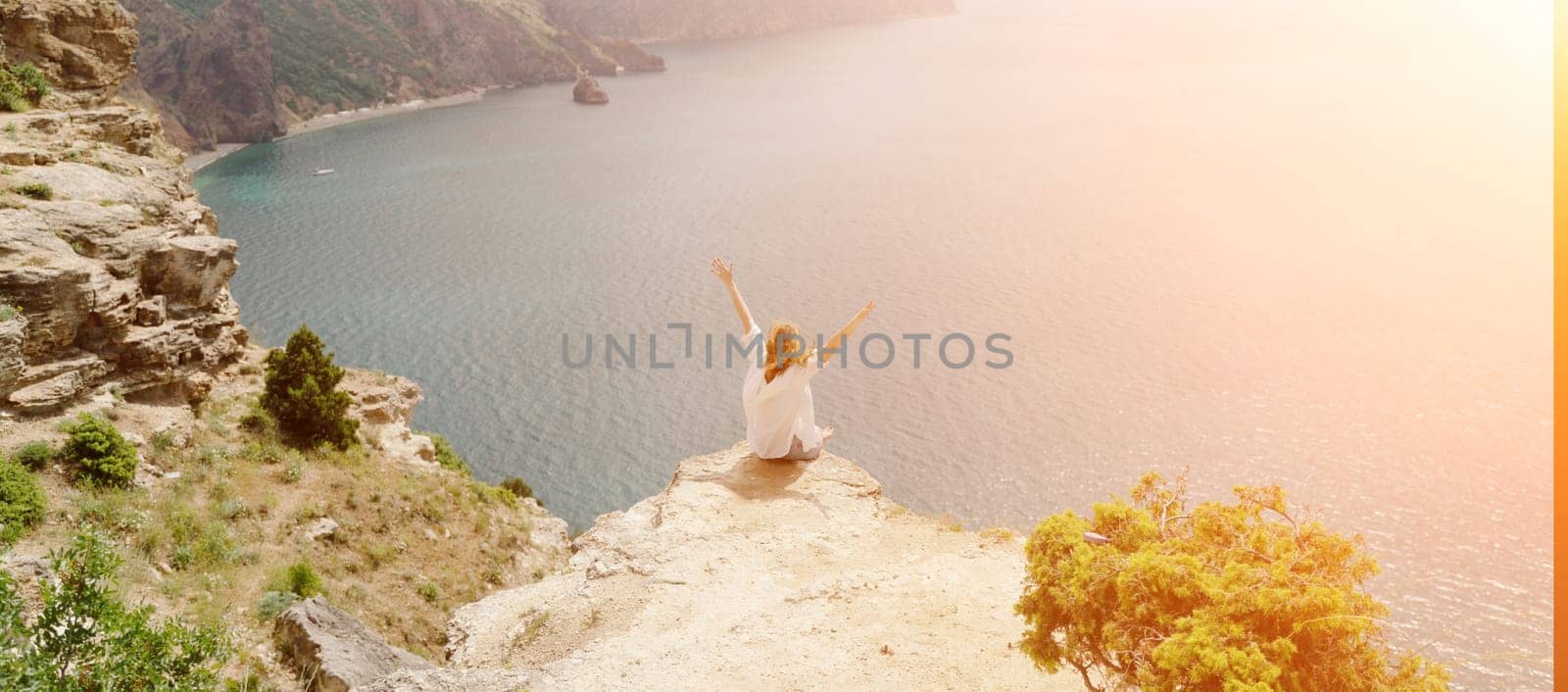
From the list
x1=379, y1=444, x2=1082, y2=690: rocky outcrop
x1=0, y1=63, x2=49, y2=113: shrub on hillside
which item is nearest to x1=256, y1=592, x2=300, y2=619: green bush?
x1=379, y1=444, x2=1082, y2=690: rocky outcrop

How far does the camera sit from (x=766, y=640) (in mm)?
10586

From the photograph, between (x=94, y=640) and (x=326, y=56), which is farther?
(x=326, y=56)

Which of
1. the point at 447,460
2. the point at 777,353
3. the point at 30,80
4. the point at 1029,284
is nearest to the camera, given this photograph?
the point at 777,353

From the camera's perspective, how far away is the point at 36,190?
19.2m

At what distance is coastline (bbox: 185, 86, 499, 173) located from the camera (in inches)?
4323

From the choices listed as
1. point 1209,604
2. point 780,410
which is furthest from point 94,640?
point 1209,604

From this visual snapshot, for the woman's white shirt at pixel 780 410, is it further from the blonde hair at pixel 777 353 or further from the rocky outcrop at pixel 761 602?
the rocky outcrop at pixel 761 602

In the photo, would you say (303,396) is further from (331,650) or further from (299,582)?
(331,650)

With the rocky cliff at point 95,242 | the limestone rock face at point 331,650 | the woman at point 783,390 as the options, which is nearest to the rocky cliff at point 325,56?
the rocky cliff at point 95,242

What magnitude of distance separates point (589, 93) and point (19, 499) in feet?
427

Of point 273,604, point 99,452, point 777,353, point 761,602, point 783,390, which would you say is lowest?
point 273,604

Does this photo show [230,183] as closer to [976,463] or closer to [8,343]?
[976,463]

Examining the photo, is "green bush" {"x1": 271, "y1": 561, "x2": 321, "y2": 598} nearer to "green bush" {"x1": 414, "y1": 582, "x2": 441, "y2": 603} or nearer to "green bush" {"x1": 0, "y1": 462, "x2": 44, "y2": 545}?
"green bush" {"x1": 414, "y1": 582, "x2": 441, "y2": 603}

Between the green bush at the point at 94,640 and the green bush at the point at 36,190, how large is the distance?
13.7 metres
